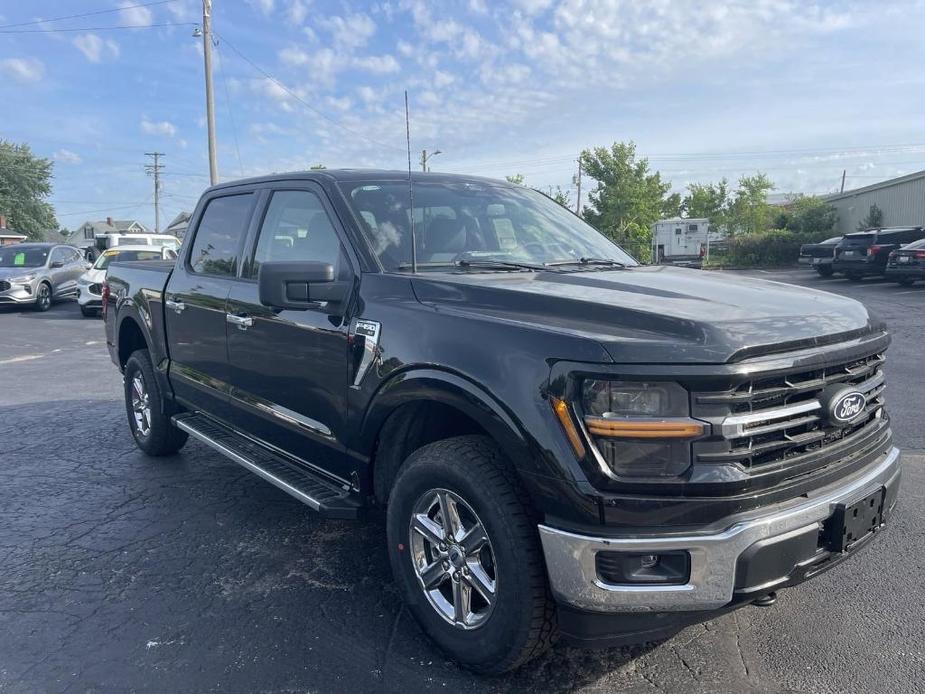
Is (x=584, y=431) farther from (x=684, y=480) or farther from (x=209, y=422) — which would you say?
(x=209, y=422)

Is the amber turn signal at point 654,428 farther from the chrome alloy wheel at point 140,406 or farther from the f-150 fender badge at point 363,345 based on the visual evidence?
the chrome alloy wheel at point 140,406

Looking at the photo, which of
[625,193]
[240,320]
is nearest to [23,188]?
[625,193]

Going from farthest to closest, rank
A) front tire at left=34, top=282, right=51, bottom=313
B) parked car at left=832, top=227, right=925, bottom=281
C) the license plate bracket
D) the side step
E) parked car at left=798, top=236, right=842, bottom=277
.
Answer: parked car at left=798, top=236, right=842, bottom=277, parked car at left=832, top=227, right=925, bottom=281, front tire at left=34, top=282, right=51, bottom=313, the side step, the license plate bracket

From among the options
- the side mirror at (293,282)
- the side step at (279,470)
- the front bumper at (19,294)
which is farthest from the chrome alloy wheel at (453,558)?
the front bumper at (19,294)

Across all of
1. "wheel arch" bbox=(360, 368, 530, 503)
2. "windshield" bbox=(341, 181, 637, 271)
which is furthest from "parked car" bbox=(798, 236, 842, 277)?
"wheel arch" bbox=(360, 368, 530, 503)

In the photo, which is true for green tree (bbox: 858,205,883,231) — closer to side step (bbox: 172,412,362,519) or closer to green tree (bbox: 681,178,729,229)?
green tree (bbox: 681,178,729,229)

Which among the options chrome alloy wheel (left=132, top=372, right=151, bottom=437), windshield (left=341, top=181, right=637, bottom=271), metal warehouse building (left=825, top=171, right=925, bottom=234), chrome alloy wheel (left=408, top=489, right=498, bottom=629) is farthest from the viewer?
metal warehouse building (left=825, top=171, right=925, bottom=234)

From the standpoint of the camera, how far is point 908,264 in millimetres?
17859

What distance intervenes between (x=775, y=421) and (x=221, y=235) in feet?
11.4

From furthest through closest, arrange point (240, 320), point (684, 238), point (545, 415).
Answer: point (684, 238)
point (240, 320)
point (545, 415)

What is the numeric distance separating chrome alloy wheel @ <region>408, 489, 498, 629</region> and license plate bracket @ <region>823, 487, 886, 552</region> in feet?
3.73

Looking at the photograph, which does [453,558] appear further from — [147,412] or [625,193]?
[625,193]

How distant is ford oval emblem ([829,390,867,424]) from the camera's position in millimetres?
2408

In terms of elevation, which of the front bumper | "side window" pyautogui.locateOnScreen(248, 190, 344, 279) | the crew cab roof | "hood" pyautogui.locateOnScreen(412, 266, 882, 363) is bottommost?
the front bumper
